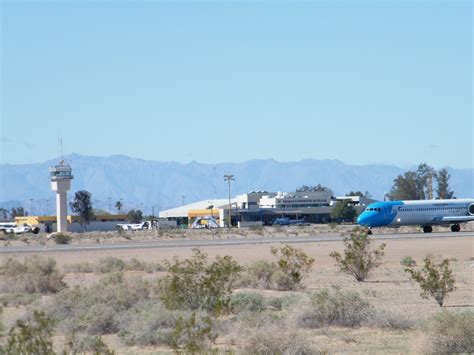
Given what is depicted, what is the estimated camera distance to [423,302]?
82.3ft

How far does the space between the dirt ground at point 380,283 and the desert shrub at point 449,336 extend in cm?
43

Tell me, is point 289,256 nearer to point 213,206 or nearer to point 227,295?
point 227,295

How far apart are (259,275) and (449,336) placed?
50.4 feet

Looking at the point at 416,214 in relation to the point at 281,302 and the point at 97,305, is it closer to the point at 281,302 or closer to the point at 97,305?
the point at 281,302

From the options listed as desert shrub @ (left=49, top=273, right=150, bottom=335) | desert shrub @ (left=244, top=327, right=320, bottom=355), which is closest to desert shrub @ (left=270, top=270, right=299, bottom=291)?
desert shrub @ (left=49, top=273, right=150, bottom=335)

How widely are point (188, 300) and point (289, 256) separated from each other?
459 inches

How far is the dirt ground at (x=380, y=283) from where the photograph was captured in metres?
18.5

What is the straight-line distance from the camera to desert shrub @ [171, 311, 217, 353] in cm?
1380

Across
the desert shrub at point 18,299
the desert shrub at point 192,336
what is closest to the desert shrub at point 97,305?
the desert shrub at point 192,336

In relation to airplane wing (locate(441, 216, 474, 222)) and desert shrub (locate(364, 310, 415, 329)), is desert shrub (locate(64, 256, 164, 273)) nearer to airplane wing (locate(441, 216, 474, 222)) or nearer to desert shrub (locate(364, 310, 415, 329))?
desert shrub (locate(364, 310, 415, 329))

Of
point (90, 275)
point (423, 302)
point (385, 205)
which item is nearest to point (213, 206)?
point (385, 205)

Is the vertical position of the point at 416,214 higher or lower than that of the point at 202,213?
lower

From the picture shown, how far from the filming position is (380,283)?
32062 mm

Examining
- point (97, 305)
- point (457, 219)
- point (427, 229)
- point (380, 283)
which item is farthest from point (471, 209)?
point (97, 305)
